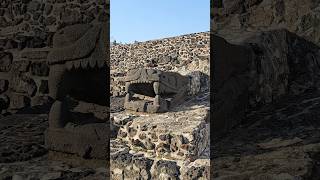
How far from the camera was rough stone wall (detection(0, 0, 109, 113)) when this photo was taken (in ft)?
12.3

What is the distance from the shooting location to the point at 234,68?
7.64 feet

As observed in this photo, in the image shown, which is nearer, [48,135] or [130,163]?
[48,135]

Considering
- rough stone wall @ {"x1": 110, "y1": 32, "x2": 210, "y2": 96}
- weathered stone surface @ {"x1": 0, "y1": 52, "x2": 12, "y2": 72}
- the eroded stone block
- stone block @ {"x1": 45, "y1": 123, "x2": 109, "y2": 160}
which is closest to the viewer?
stone block @ {"x1": 45, "y1": 123, "x2": 109, "y2": 160}

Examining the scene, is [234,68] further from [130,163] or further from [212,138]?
[130,163]

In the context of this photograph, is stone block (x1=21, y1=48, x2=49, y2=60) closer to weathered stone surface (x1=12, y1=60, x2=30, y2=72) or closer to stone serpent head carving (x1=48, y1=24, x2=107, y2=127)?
weathered stone surface (x1=12, y1=60, x2=30, y2=72)

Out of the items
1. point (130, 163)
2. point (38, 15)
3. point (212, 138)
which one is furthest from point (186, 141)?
point (212, 138)

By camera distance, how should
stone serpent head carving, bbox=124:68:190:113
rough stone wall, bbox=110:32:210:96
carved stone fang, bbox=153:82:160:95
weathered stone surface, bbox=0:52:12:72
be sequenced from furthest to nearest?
rough stone wall, bbox=110:32:210:96, carved stone fang, bbox=153:82:160:95, stone serpent head carving, bbox=124:68:190:113, weathered stone surface, bbox=0:52:12:72

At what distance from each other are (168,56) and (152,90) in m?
2.76

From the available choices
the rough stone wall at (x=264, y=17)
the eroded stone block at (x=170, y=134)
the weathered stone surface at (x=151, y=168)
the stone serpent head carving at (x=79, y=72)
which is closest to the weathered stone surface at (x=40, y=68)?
the stone serpent head carving at (x=79, y=72)

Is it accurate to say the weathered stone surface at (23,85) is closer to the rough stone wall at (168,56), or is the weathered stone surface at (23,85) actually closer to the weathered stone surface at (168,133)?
the weathered stone surface at (168,133)

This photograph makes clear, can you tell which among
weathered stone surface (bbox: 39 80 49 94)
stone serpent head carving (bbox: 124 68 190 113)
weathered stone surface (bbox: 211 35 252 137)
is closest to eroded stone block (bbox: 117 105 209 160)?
stone serpent head carving (bbox: 124 68 190 113)

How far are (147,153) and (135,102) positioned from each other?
228 centimetres

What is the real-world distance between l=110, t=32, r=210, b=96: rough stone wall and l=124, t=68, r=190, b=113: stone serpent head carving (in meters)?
1.48

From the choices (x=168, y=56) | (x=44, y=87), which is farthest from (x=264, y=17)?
(x=168, y=56)
